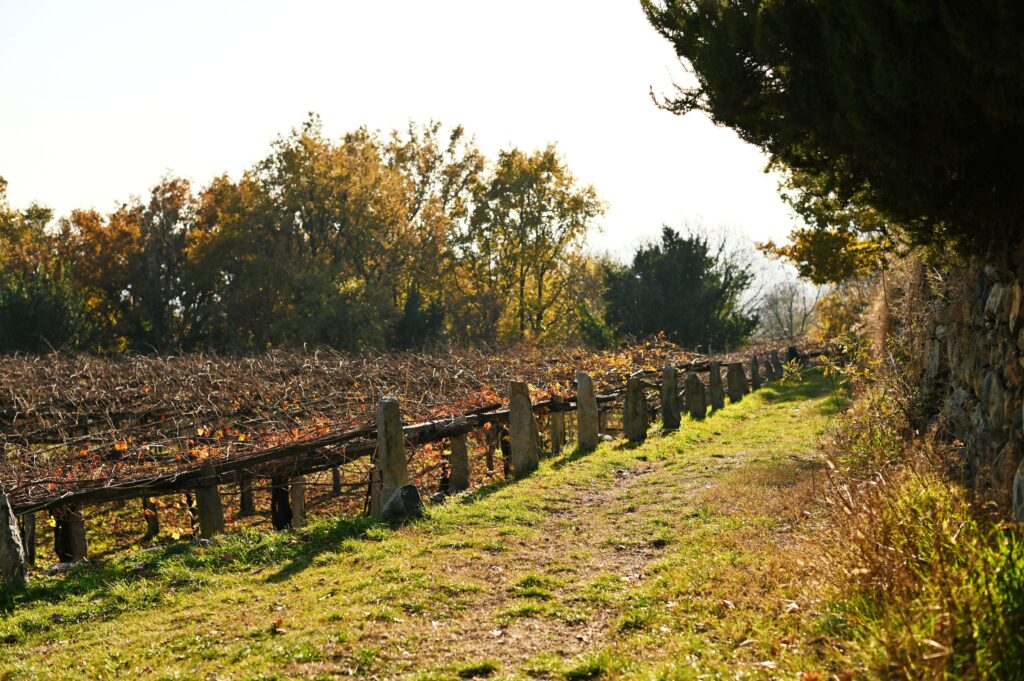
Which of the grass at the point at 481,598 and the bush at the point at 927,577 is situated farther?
the grass at the point at 481,598

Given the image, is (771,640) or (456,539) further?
(456,539)

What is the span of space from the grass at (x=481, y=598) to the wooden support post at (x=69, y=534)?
146cm

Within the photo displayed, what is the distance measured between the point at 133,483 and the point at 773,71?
7797mm

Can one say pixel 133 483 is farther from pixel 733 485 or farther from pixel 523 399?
pixel 733 485

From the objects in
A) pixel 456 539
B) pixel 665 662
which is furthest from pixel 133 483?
pixel 665 662

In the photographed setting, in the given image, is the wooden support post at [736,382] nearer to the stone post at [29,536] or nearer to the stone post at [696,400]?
the stone post at [696,400]

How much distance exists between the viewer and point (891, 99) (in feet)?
19.1

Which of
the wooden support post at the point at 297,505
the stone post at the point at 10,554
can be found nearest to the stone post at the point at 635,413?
the wooden support post at the point at 297,505

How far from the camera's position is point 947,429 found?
7734 mm

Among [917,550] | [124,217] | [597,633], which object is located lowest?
[597,633]

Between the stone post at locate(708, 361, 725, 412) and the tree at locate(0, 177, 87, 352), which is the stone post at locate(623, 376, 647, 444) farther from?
the tree at locate(0, 177, 87, 352)

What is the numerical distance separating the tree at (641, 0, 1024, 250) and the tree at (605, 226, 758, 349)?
2994 cm

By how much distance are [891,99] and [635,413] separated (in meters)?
9.53

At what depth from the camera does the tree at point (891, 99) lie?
5.32m
